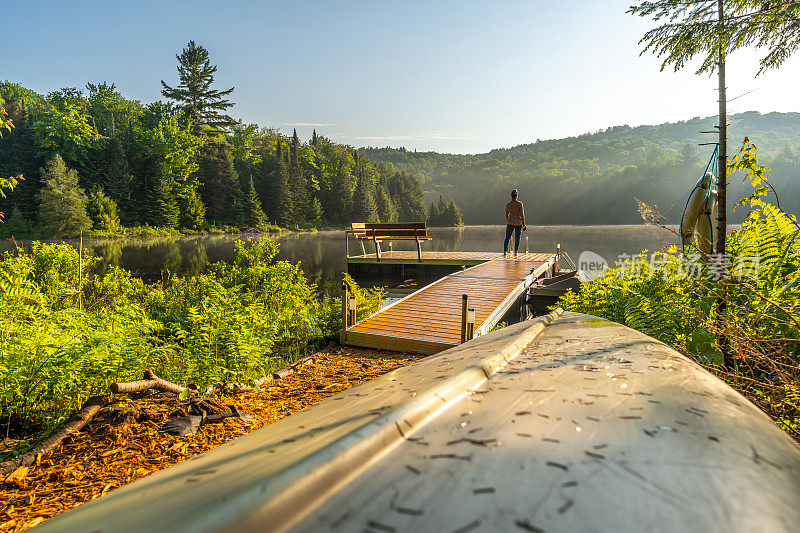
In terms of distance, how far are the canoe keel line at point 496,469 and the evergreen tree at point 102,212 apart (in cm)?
6153

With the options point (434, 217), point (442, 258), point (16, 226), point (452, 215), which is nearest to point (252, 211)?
point (16, 226)

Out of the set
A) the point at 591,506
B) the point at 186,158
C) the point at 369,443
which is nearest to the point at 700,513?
the point at 591,506

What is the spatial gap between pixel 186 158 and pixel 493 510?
71370mm

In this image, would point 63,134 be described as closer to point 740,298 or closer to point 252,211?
point 252,211

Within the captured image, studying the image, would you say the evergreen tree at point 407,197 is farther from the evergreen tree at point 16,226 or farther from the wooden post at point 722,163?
the wooden post at point 722,163

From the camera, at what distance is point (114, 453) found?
120 inches

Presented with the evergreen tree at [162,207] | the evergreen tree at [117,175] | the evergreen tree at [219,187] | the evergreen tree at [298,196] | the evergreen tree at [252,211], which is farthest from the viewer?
the evergreen tree at [298,196]

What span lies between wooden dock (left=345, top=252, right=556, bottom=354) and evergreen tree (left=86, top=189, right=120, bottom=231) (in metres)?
53.8

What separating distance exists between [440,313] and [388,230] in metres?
8.55

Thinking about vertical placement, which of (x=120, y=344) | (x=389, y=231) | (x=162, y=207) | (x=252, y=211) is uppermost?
(x=162, y=207)

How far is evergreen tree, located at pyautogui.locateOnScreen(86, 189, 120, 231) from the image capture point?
50.8 m

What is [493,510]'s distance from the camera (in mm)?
584

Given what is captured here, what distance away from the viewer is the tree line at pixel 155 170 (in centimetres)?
5122

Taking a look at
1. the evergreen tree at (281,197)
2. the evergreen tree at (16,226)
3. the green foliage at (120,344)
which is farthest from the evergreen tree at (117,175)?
the green foliage at (120,344)
